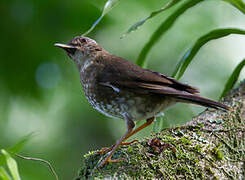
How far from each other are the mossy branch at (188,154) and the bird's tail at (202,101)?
166 mm

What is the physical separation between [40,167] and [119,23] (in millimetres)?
2791

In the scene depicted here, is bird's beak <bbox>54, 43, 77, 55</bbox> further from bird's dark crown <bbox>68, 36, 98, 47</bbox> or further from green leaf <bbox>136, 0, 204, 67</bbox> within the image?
green leaf <bbox>136, 0, 204, 67</bbox>

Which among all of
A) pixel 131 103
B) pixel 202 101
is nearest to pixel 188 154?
pixel 202 101

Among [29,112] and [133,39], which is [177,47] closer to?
[133,39]

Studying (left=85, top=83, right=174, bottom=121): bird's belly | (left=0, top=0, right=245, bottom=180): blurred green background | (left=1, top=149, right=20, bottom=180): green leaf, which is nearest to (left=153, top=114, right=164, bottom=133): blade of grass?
(left=85, top=83, right=174, bottom=121): bird's belly

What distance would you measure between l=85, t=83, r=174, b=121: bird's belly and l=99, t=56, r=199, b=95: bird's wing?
0.20 ft

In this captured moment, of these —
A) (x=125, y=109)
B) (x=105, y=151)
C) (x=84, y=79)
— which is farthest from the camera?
(x=84, y=79)

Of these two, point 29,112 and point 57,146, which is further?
point 57,146

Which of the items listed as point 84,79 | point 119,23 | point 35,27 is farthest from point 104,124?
point 84,79

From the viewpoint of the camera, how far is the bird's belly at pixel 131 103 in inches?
112

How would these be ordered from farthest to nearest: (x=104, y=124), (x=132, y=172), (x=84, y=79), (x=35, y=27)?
(x=104, y=124) < (x=35, y=27) < (x=84, y=79) < (x=132, y=172)

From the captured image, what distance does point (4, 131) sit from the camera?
601 centimetres

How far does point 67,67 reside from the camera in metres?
6.07

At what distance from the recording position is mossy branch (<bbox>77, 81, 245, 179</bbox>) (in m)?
2.09
